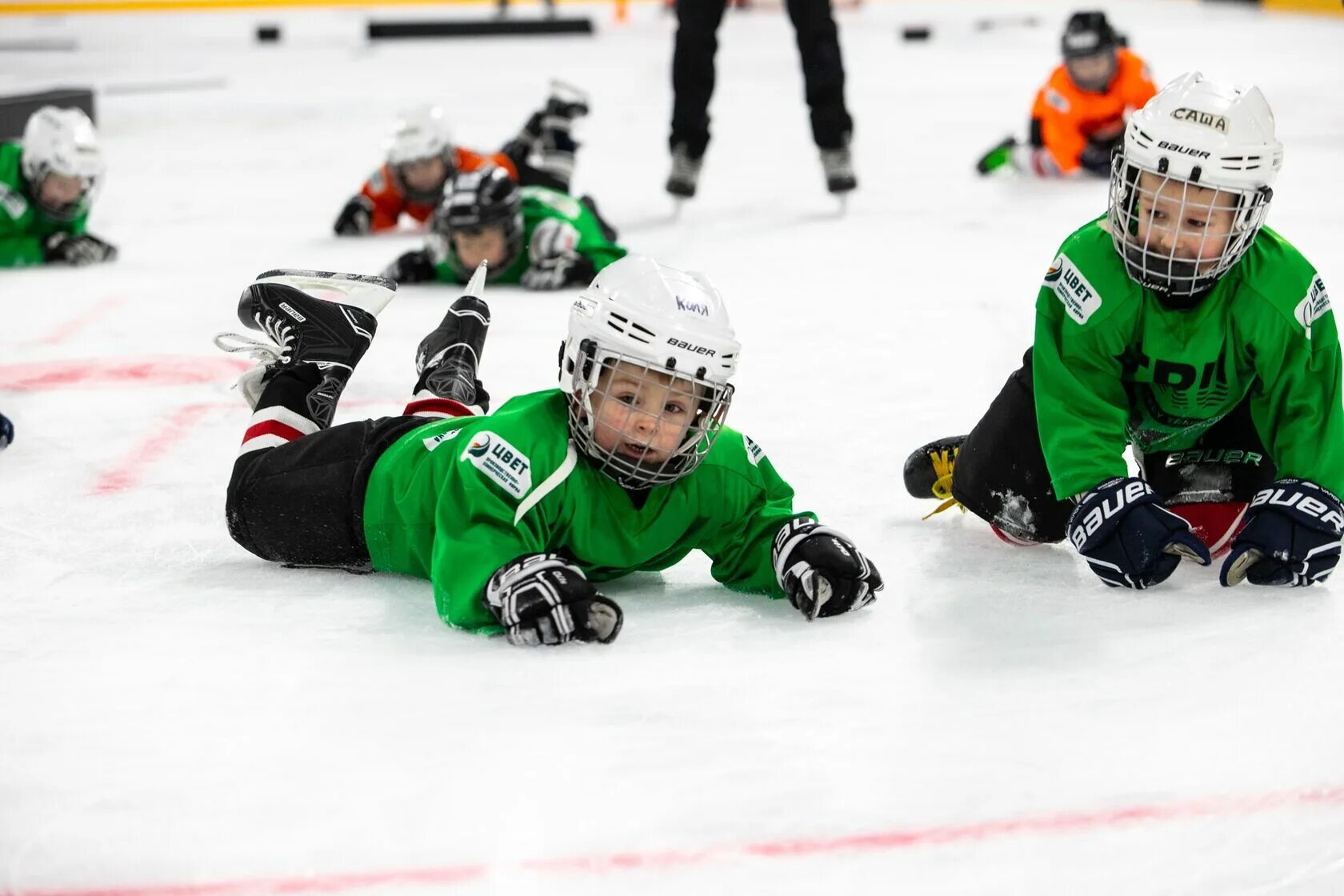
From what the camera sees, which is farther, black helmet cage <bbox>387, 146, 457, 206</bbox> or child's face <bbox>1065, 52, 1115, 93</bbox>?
child's face <bbox>1065, 52, 1115, 93</bbox>

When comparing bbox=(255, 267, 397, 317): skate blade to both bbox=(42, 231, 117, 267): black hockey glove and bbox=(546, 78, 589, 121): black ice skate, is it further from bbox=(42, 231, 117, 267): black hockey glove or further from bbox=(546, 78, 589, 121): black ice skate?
bbox=(546, 78, 589, 121): black ice skate

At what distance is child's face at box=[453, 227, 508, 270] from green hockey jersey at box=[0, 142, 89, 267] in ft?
5.05

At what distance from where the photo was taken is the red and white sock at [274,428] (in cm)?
273

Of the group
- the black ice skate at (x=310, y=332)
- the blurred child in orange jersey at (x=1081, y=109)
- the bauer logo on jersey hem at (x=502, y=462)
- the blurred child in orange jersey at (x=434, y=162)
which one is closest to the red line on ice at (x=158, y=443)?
the black ice skate at (x=310, y=332)

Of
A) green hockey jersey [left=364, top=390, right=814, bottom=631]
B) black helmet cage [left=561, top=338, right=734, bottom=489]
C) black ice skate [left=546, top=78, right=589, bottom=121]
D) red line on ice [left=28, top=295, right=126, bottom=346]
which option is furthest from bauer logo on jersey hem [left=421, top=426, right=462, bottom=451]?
black ice skate [left=546, top=78, right=589, bottom=121]

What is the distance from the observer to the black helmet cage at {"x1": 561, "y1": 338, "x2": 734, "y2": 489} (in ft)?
7.07

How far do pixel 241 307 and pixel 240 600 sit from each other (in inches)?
32.8

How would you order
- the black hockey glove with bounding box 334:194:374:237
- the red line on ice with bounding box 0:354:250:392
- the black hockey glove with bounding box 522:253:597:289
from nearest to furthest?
the red line on ice with bounding box 0:354:250:392
the black hockey glove with bounding box 522:253:597:289
the black hockey glove with bounding box 334:194:374:237

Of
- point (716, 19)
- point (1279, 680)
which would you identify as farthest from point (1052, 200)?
point (1279, 680)

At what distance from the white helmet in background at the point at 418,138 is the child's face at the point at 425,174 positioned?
0.01 m

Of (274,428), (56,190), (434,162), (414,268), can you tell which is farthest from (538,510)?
(56,190)

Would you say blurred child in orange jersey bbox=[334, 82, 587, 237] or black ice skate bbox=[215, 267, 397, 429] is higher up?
black ice skate bbox=[215, 267, 397, 429]

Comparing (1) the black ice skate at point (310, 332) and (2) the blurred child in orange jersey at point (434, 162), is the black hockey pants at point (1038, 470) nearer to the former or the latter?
(1) the black ice skate at point (310, 332)

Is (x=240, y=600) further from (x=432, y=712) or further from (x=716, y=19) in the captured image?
(x=716, y=19)
